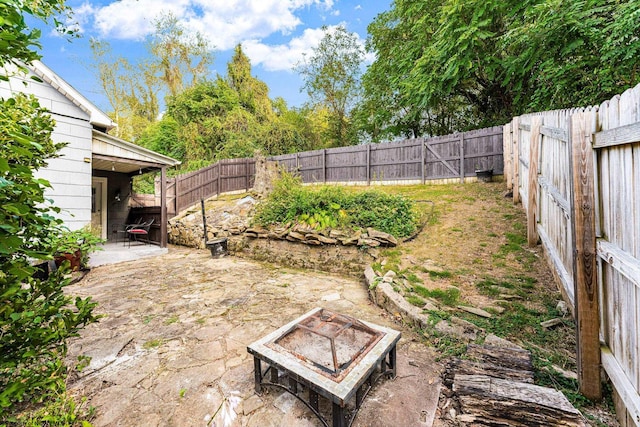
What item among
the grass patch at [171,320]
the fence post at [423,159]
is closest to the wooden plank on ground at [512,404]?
the grass patch at [171,320]

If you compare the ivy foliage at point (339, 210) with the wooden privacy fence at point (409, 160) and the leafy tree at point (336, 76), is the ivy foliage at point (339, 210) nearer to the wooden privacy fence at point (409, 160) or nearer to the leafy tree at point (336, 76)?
the wooden privacy fence at point (409, 160)

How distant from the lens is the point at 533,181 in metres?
3.54

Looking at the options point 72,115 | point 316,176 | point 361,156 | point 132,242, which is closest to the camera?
point 72,115

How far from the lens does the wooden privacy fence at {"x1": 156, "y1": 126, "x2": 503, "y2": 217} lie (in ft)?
25.7

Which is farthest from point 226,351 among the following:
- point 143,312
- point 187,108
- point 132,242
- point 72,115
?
point 187,108

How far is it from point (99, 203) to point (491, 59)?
13.4m

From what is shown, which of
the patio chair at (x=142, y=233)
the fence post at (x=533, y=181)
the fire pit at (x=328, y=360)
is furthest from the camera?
the patio chair at (x=142, y=233)

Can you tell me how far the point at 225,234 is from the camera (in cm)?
748

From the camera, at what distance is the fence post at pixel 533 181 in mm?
3365

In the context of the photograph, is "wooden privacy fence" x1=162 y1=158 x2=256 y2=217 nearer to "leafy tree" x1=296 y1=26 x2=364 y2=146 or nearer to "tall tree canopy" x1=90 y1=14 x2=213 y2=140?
"leafy tree" x1=296 y1=26 x2=364 y2=146

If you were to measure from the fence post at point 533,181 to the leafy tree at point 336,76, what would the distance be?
13106 millimetres

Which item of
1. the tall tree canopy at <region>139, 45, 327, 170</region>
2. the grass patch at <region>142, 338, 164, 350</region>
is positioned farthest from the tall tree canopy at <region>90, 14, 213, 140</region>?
the grass patch at <region>142, 338, 164, 350</region>

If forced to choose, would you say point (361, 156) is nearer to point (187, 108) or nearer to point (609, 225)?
point (609, 225)

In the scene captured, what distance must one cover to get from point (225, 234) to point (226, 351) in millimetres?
5420
